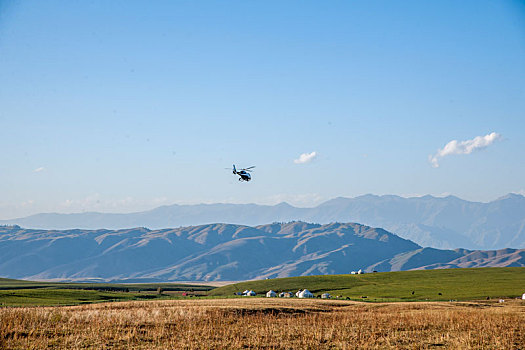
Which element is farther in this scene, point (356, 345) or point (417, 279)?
point (417, 279)

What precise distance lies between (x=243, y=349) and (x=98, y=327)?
12.8 meters

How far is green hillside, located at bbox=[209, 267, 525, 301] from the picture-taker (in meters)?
122

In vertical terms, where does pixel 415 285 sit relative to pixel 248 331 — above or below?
below

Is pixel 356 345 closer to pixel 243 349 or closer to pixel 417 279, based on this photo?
pixel 243 349

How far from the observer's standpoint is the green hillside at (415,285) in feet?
399

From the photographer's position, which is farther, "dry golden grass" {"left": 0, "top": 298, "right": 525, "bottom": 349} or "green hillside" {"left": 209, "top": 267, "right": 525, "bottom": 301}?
"green hillside" {"left": 209, "top": 267, "right": 525, "bottom": 301}

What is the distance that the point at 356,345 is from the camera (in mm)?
35688

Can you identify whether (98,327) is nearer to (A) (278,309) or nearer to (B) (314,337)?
(B) (314,337)

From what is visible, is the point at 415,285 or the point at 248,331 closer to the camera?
the point at 248,331

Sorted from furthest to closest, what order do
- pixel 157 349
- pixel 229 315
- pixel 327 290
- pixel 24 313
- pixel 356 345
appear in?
pixel 327 290 → pixel 229 315 → pixel 24 313 → pixel 356 345 → pixel 157 349

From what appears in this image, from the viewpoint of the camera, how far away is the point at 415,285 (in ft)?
484

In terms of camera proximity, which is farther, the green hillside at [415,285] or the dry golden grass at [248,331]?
the green hillside at [415,285]

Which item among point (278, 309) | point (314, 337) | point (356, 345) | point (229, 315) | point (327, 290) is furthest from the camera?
point (327, 290)

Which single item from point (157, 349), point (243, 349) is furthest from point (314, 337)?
point (157, 349)
